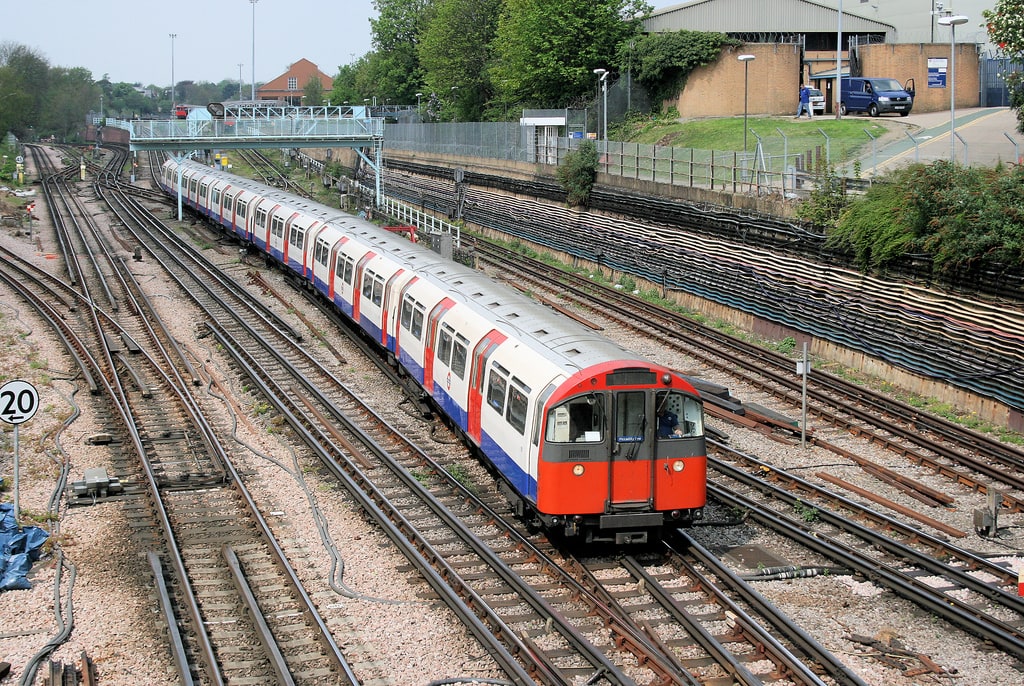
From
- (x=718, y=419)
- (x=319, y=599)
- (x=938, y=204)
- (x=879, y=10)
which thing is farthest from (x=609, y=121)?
(x=319, y=599)

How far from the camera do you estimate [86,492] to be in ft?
48.4

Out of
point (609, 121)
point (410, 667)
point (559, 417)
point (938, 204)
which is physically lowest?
point (410, 667)

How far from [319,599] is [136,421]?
8.44 meters

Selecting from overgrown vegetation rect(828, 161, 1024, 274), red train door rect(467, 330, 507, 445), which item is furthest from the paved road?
red train door rect(467, 330, 507, 445)

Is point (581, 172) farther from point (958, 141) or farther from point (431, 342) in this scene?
point (431, 342)

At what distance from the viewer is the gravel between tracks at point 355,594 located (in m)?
9.88

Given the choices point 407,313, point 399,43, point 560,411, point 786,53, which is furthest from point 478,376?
point 399,43

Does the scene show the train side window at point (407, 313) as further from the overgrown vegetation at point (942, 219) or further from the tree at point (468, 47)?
the tree at point (468, 47)

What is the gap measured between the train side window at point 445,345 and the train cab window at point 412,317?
1284mm

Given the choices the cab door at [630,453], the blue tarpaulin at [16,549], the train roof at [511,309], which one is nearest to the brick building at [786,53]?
the train roof at [511,309]

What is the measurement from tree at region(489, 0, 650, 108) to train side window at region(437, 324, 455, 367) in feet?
131

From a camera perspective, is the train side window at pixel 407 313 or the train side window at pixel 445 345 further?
the train side window at pixel 407 313

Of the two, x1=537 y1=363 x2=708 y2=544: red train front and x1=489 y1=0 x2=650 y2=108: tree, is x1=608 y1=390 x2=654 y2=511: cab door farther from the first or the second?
x1=489 y1=0 x2=650 y2=108: tree

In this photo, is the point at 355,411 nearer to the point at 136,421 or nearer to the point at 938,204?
the point at 136,421
